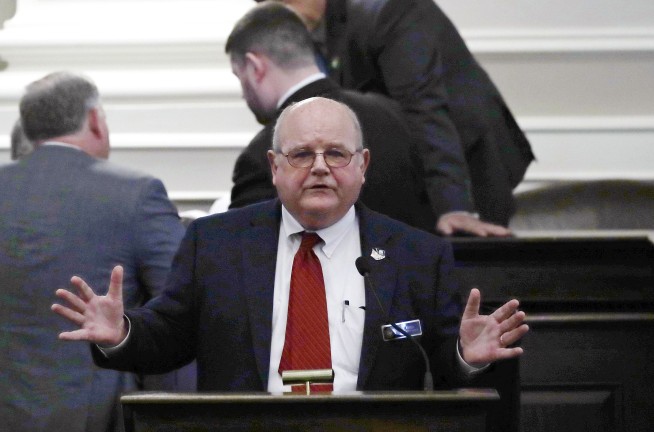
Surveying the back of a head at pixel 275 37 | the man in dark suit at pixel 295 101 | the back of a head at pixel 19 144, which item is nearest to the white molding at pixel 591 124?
the man in dark suit at pixel 295 101

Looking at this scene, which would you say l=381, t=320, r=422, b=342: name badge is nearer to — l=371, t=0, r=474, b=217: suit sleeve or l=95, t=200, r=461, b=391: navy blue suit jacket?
l=95, t=200, r=461, b=391: navy blue suit jacket

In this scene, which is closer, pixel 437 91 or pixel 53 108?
pixel 53 108

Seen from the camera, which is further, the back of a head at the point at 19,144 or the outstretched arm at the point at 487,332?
the back of a head at the point at 19,144

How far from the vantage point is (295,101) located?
374cm

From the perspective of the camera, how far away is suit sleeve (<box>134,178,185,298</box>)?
3648 mm

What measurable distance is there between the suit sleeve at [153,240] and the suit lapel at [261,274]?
0.65 m

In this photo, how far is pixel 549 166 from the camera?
534 centimetres

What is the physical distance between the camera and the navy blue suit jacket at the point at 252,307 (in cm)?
284

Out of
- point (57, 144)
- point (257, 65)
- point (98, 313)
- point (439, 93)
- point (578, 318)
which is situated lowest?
point (578, 318)

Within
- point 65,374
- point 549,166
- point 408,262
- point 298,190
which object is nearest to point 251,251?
point 298,190

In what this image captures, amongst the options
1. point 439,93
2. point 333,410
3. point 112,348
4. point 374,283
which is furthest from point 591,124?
point 333,410

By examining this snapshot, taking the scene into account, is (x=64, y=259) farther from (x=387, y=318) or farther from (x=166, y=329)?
(x=387, y=318)

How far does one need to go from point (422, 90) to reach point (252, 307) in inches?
54.4

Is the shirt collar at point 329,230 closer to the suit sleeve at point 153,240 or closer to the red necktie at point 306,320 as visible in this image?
the red necktie at point 306,320
